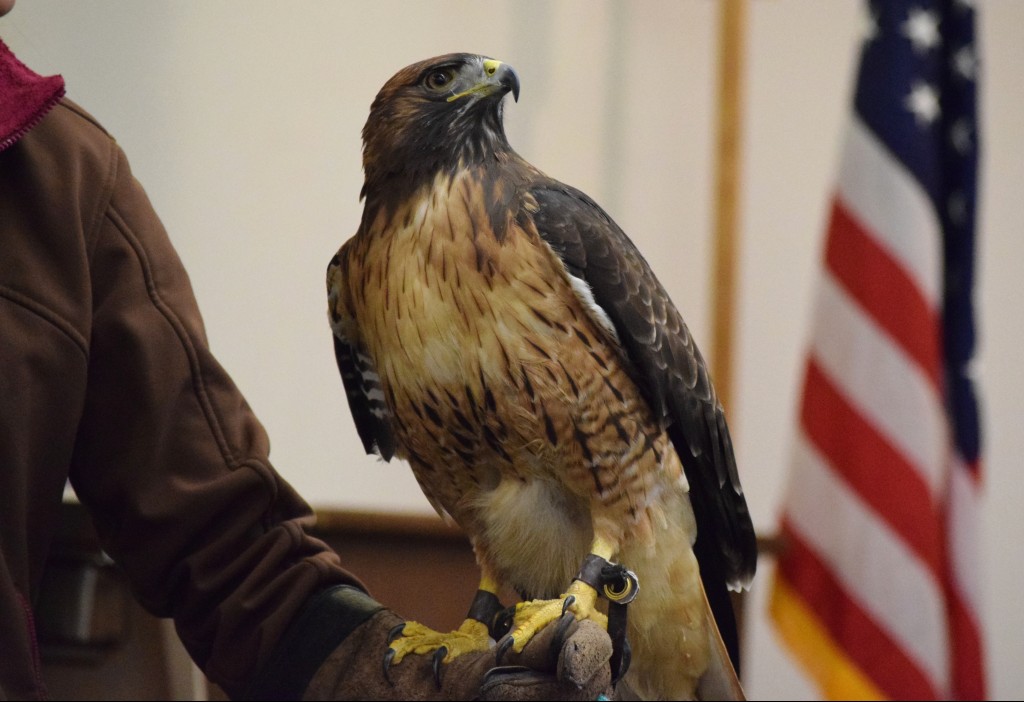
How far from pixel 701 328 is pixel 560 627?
885 mm

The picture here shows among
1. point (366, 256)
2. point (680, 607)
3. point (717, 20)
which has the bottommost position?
point (680, 607)

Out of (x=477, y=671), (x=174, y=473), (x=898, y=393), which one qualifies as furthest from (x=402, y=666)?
(x=898, y=393)

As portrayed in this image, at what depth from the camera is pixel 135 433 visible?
3.13 ft

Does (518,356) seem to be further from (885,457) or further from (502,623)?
(885,457)

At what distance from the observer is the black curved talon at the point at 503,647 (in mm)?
760

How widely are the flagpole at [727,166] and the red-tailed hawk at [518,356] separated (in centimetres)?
58

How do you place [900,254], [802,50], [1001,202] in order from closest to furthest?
[900,254]
[802,50]
[1001,202]

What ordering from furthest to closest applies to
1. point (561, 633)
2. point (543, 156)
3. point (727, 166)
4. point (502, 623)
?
point (727, 166) < point (543, 156) < point (502, 623) < point (561, 633)

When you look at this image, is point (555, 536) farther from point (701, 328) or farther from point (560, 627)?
point (701, 328)

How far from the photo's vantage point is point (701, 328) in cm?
155

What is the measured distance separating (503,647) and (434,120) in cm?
39

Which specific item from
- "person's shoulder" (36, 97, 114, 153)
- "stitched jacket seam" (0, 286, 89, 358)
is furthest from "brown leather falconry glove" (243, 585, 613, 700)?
"person's shoulder" (36, 97, 114, 153)

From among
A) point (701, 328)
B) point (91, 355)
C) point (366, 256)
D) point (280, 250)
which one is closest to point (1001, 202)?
point (701, 328)

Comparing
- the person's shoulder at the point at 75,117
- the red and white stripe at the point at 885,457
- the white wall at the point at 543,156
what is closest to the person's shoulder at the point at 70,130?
the person's shoulder at the point at 75,117
